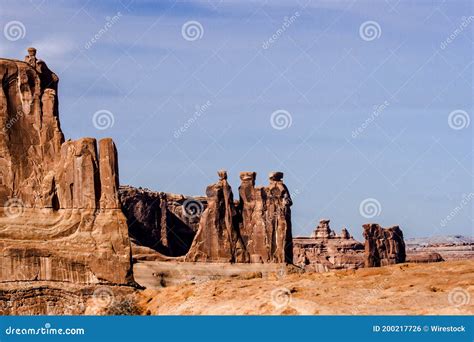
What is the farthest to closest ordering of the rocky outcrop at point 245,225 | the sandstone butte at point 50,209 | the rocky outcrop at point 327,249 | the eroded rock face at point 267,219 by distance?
the rocky outcrop at point 327,249 → the eroded rock face at point 267,219 → the rocky outcrop at point 245,225 → the sandstone butte at point 50,209

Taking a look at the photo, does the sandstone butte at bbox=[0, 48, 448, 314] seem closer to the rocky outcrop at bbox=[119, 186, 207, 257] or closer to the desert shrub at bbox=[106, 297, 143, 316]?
the desert shrub at bbox=[106, 297, 143, 316]

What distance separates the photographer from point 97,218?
64.3m

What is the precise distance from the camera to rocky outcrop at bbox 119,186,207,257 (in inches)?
5207

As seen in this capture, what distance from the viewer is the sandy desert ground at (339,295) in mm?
41156

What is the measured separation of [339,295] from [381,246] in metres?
83.0

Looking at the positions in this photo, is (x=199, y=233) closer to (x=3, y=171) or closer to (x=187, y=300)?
(x=3, y=171)

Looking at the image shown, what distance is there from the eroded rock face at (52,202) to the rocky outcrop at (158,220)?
55170 millimetres

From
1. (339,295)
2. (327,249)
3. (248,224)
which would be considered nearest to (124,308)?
(339,295)

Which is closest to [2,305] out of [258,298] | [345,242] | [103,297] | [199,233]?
[103,297]

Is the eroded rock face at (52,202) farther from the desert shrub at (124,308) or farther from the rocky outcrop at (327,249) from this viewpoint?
the rocky outcrop at (327,249)

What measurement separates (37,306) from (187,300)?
15.0 meters

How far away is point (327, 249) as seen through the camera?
18088 cm

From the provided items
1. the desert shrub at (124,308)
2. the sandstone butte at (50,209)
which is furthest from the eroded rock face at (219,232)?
the desert shrub at (124,308)

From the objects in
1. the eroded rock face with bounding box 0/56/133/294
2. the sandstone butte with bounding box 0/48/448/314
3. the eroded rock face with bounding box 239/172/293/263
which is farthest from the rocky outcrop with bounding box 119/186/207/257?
the eroded rock face with bounding box 0/56/133/294
